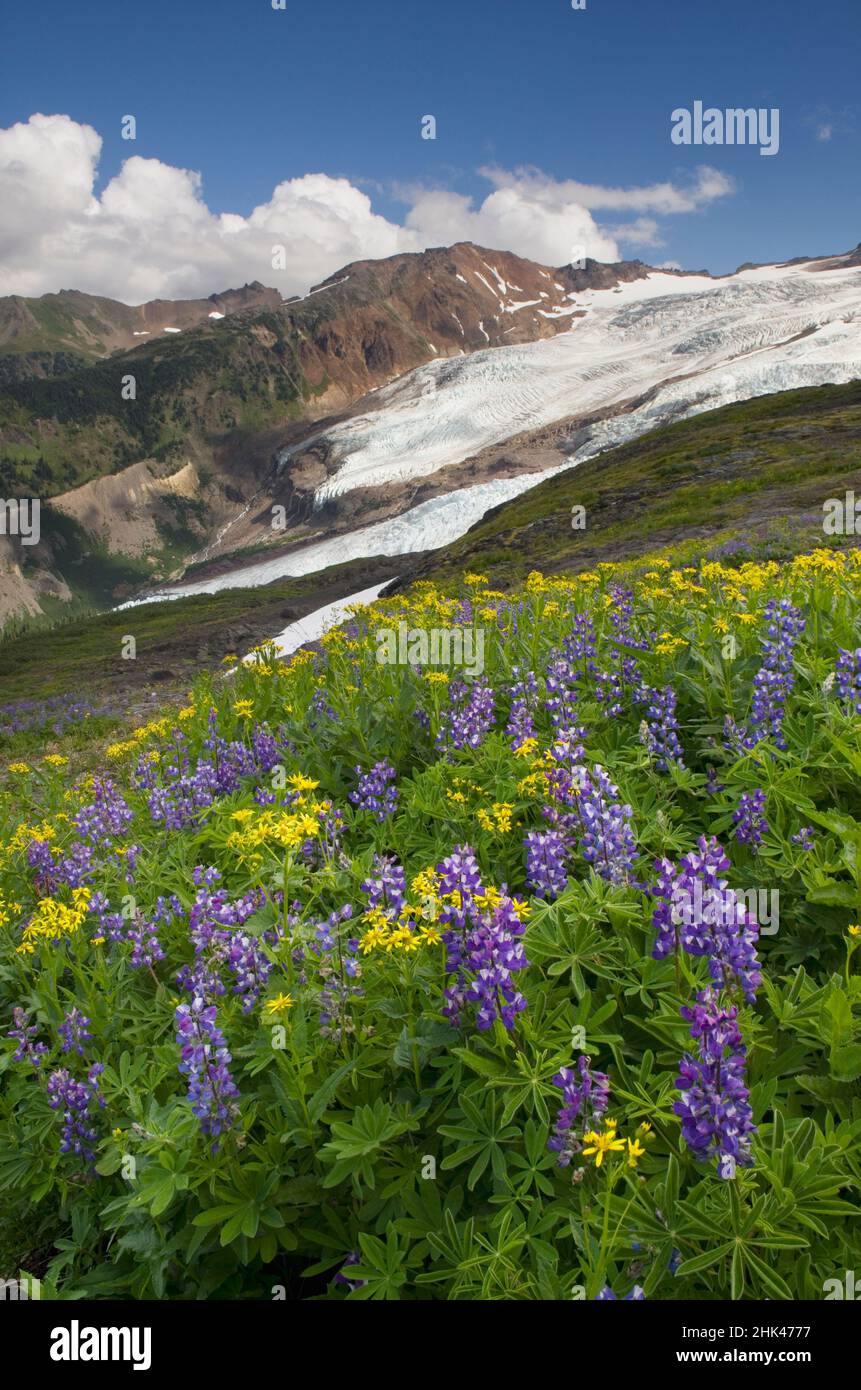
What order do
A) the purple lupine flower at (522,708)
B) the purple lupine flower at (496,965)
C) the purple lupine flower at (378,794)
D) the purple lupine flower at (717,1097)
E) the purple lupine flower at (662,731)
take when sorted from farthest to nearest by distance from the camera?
the purple lupine flower at (522,708)
the purple lupine flower at (378,794)
the purple lupine flower at (662,731)
the purple lupine flower at (496,965)
the purple lupine flower at (717,1097)

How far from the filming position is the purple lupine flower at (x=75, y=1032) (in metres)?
3.92

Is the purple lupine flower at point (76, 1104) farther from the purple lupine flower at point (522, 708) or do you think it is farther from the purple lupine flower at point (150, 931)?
the purple lupine flower at point (522, 708)

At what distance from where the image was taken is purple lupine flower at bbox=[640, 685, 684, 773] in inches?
192

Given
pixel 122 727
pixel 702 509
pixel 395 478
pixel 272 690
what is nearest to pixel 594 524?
pixel 702 509

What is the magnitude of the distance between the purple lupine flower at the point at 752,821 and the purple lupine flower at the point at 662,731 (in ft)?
2.93

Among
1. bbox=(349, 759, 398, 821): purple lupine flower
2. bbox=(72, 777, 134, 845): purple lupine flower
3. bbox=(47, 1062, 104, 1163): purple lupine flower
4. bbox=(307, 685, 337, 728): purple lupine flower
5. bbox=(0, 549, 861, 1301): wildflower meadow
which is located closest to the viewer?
bbox=(0, 549, 861, 1301): wildflower meadow

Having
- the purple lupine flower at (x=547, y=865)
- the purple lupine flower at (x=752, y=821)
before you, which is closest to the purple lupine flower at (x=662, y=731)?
the purple lupine flower at (x=752, y=821)

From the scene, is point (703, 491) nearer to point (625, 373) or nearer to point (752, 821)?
point (752, 821)

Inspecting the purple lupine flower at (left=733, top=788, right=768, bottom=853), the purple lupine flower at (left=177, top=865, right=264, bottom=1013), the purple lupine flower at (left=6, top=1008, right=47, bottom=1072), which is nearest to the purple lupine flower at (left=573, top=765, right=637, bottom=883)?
the purple lupine flower at (left=733, top=788, right=768, bottom=853)

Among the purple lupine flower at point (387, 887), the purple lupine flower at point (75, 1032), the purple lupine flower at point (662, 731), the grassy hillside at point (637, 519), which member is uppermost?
the grassy hillside at point (637, 519)

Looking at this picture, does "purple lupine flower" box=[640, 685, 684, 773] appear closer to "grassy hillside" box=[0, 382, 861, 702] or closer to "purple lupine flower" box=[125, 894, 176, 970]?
"purple lupine flower" box=[125, 894, 176, 970]

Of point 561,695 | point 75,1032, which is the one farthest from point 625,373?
point 75,1032

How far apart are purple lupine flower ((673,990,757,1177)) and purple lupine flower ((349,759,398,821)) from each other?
3.07 metres

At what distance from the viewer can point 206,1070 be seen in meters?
2.84
